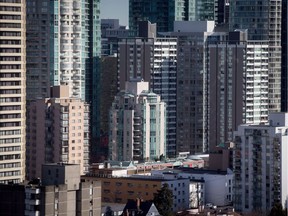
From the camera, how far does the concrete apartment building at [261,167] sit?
96.4 metres

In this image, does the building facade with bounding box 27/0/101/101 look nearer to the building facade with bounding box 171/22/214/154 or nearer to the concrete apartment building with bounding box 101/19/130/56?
the building facade with bounding box 171/22/214/154

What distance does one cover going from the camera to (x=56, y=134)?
9931cm

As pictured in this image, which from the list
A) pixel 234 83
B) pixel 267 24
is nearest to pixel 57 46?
pixel 234 83

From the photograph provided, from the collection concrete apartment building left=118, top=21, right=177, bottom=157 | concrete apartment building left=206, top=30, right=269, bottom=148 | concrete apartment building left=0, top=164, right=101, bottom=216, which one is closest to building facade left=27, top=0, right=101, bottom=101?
concrete apartment building left=118, top=21, right=177, bottom=157

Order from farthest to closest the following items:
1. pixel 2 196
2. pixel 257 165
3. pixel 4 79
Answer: pixel 257 165, pixel 4 79, pixel 2 196

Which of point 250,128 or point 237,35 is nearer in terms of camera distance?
point 250,128

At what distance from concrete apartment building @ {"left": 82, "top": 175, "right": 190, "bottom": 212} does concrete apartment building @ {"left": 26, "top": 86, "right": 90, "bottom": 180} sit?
5.47 ft

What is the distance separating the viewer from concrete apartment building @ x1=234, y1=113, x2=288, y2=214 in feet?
316

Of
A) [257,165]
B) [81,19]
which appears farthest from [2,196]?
[81,19]

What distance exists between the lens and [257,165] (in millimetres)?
97062

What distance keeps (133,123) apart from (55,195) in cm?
3729

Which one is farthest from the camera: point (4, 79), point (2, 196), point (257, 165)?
point (257, 165)

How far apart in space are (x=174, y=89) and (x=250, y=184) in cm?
2948

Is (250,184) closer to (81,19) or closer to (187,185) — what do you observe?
(187,185)
